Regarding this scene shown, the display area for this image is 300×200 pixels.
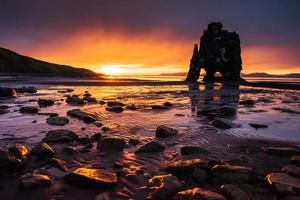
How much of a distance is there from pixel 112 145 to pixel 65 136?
1.73 meters

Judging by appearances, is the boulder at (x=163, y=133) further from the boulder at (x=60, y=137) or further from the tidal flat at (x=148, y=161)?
the boulder at (x=60, y=137)

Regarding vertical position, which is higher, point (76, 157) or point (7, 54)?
point (7, 54)

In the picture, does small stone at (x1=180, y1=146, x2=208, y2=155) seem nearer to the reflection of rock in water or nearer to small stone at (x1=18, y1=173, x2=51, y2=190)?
small stone at (x1=18, y1=173, x2=51, y2=190)

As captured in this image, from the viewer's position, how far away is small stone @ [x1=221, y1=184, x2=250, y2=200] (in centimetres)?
469

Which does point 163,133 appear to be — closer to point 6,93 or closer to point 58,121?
point 58,121

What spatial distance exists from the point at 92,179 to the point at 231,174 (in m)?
2.94

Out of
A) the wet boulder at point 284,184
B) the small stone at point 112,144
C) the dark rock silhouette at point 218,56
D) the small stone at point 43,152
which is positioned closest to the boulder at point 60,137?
the small stone at point 112,144

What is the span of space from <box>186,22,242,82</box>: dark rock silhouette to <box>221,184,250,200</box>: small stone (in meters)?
82.1

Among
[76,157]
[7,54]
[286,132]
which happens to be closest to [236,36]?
[286,132]

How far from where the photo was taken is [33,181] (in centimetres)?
518

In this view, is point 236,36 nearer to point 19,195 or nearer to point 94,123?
point 94,123

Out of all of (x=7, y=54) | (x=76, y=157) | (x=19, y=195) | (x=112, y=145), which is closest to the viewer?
(x=19, y=195)

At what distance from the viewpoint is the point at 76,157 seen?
7.00 meters

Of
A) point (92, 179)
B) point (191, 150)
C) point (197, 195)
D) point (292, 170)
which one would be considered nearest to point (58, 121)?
point (191, 150)
